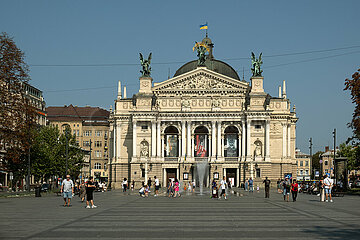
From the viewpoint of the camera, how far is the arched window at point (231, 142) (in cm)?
11038

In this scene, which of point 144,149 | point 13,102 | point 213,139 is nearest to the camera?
point 13,102

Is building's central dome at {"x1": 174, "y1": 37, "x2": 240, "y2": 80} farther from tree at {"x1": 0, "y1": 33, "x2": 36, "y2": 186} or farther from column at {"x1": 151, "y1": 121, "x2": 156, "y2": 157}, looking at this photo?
tree at {"x1": 0, "y1": 33, "x2": 36, "y2": 186}

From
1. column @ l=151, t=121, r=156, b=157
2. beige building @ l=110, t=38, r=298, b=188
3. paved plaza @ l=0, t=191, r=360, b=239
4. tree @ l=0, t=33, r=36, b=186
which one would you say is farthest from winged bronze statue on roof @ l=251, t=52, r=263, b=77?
paved plaza @ l=0, t=191, r=360, b=239

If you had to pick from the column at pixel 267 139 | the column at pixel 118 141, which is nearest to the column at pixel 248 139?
the column at pixel 267 139

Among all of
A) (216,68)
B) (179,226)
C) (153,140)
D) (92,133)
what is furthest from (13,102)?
(92,133)

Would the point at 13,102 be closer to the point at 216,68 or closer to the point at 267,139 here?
the point at 267,139

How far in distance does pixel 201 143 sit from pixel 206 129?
2838 millimetres

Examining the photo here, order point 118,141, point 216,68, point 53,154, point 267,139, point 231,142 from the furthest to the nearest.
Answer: point 216,68, point 118,141, point 231,142, point 267,139, point 53,154

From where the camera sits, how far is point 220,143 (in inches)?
4306

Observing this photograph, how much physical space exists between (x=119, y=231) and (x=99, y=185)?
196 feet

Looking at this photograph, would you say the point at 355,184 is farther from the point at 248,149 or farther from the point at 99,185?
the point at 99,185

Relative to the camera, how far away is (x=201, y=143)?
364 ft

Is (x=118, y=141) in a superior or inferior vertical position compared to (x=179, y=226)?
superior

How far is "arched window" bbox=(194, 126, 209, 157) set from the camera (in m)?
111
